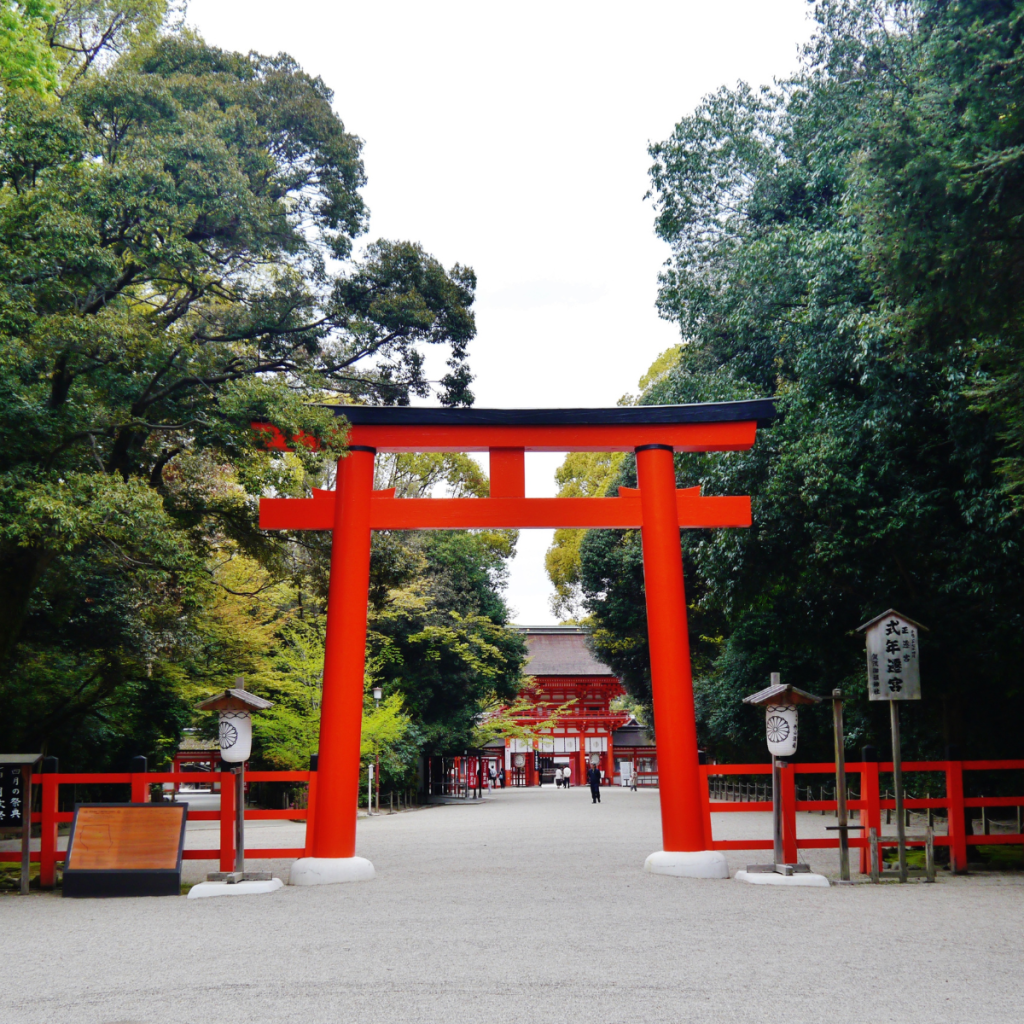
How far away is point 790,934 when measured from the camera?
679cm

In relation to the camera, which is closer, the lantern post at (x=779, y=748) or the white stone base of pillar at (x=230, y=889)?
the white stone base of pillar at (x=230, y=889)

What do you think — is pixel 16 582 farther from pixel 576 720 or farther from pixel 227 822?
pixel 576 720

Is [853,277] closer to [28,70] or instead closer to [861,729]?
[861,729]

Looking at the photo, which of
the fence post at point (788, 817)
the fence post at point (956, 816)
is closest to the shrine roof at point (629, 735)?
the fence post at point (956, 816)

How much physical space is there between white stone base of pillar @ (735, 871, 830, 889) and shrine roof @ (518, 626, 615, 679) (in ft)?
125

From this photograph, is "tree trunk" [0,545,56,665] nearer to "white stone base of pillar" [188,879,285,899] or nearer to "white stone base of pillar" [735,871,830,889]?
"white stone base of pillar" [188,879,285,899]

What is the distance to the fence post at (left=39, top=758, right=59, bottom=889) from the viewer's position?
957 centimetres

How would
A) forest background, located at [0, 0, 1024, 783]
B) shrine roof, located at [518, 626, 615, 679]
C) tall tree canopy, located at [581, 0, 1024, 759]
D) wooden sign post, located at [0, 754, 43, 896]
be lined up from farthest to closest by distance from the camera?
shrine roof, located at [518, 626, 615, 679] < wooden sign post, located at [0, 754, 43, 896] < forest background, located at [0, 0, 1024, 783] < tall tree canopy, located at [581, 0, 1024, 759]

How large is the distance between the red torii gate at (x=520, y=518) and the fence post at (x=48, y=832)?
7.63ft

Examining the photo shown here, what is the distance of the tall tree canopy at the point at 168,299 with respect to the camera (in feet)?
29.6

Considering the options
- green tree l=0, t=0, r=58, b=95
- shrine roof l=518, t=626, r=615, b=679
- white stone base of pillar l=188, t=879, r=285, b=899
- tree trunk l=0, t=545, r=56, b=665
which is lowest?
white stone base of pillar l=188, t=879, r=285, b=899

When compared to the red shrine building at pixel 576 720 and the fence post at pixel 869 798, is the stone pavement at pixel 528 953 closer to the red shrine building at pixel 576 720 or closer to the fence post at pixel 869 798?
the fence post at pixel 869 798

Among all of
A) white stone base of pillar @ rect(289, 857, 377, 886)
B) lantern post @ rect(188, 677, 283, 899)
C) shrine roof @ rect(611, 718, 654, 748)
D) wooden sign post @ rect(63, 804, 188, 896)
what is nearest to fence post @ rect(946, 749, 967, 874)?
white stone base of pillar @ rect(289, 857, 377, 886)

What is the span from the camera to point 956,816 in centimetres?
1049
